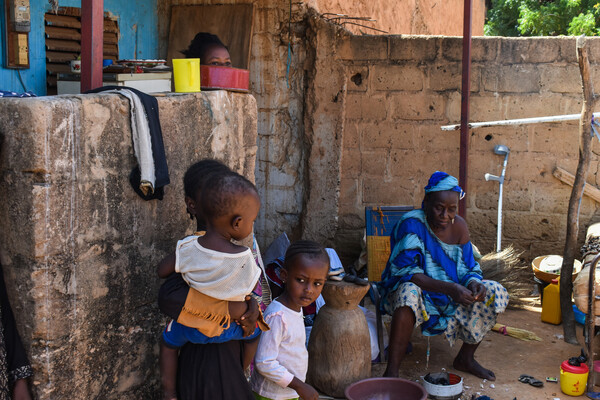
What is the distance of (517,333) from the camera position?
4.83 meters

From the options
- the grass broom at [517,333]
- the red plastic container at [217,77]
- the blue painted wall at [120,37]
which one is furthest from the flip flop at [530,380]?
the blue painted wall at [120,37]

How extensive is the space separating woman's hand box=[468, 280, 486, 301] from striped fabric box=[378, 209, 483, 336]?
6 cm

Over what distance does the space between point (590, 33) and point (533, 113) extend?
33.3 ft

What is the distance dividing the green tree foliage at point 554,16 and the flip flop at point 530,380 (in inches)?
467

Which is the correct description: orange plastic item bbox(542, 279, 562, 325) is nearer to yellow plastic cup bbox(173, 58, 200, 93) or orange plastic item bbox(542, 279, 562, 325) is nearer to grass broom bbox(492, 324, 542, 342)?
grass broom bbox(492, 324, 542, 342)

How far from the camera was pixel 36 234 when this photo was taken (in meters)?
2.33

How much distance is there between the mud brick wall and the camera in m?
5.55

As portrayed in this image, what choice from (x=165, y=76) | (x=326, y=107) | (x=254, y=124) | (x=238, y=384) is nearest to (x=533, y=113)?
(x=326, y=107)

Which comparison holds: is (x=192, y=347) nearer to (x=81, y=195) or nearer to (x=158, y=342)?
(x=158, y=342)

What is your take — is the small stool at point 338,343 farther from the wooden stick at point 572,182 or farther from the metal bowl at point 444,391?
the wooden stick at point 572,182

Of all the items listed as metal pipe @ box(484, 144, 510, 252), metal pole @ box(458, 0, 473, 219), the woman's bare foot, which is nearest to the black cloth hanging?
the woman's bare foot

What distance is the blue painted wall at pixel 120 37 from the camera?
179 inches

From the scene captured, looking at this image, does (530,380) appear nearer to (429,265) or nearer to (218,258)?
(429,265)

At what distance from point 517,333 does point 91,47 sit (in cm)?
343
